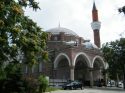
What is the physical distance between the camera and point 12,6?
21062mm

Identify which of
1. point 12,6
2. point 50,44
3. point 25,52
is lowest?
point 25,52

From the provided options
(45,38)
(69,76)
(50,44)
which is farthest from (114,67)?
(45,38)

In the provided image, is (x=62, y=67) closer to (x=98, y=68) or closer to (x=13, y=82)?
(x=98, y=68)

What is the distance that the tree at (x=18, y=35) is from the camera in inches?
832

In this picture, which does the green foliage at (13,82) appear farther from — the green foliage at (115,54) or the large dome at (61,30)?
the large dome at (61,30)

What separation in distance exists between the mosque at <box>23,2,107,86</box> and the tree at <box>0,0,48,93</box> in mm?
31806

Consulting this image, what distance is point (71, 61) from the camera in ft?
187

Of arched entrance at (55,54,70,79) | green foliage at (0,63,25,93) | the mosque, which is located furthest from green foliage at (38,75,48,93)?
arched entrance at (55,54,70,79)

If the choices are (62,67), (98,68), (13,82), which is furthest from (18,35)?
(98,68)

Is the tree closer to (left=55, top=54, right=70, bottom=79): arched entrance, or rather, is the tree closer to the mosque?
the mosque

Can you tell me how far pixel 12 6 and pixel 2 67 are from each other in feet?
22.5

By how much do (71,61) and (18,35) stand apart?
35.1 metres

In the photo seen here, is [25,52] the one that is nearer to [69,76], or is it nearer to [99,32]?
[69,76]

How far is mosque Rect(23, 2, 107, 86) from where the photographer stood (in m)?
58.6
